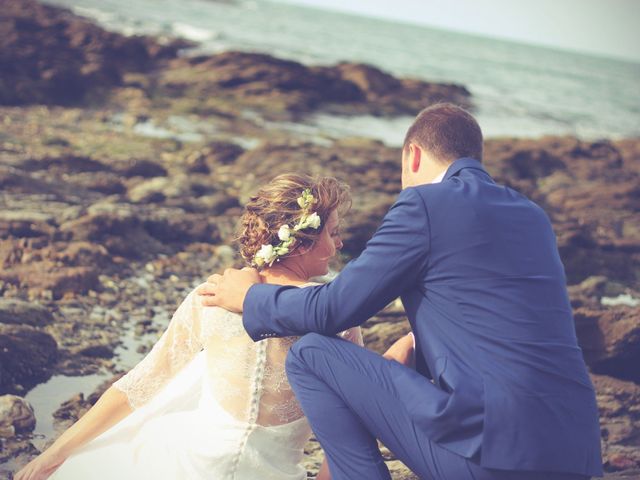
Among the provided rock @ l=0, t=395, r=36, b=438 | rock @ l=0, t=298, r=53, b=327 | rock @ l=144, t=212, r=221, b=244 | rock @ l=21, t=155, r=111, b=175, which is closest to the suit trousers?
rock @ l=0, t=395, r=36, b=438

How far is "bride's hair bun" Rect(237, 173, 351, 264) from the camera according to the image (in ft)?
10.7

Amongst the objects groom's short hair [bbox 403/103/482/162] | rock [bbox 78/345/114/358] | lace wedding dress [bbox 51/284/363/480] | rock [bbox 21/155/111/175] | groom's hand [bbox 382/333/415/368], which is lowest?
rock [bbox 21/155/111/175]

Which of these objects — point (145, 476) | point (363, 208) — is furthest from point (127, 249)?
point (145, 476)

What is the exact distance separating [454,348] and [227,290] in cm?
91

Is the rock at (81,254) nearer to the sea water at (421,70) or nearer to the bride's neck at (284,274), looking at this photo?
the bride's neck at (284,274)

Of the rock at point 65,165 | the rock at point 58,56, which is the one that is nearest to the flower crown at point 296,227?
the rock at point 65,165

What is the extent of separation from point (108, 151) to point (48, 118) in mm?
2654

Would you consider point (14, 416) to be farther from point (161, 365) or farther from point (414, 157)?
point (414, 157)

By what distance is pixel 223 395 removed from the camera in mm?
3160

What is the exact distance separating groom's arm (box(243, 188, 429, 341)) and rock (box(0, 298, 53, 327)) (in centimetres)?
297

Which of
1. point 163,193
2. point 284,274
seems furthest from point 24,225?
point 284,274

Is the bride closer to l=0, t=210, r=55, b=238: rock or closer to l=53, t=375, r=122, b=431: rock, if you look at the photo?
l=53, t=375, r=122, b=431: rock

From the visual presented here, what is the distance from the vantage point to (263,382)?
10.4ft

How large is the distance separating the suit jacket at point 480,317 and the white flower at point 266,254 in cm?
30
